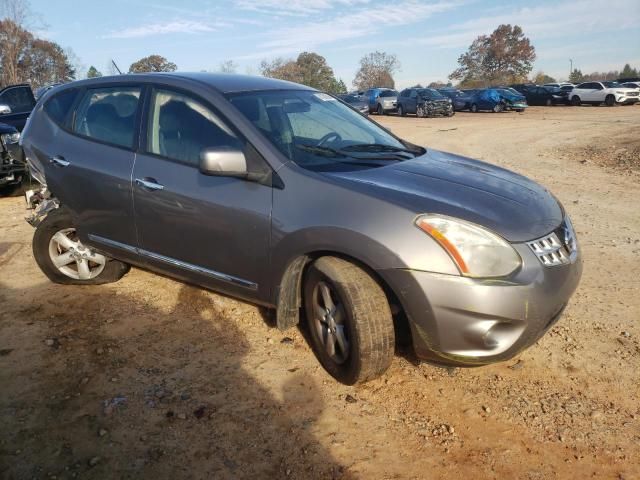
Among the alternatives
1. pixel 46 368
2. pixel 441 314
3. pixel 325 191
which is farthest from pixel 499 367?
pixel 46 368

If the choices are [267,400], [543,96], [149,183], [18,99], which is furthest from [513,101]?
[267,400]

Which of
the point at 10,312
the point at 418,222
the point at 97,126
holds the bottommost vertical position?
the point at 10,312

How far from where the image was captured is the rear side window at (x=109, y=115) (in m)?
3.72

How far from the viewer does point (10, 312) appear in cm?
405

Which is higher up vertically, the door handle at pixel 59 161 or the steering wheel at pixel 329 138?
the steering wheel at pixel 329 138

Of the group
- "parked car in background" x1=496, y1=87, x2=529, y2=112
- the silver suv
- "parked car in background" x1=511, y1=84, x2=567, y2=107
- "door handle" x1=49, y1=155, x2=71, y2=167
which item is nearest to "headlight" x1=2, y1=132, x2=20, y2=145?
the silver suv

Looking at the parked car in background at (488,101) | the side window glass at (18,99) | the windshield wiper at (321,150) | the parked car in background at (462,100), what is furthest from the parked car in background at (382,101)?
the windshield wiper at (321,150)

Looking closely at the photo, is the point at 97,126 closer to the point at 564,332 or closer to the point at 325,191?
the point at 325,191

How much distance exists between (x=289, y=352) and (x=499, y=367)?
4.37ft

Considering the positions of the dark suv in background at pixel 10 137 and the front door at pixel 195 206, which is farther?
the dark suv in background at pixel 10 137

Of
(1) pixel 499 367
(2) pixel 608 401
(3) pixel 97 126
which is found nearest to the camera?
(2) pixel 608 401

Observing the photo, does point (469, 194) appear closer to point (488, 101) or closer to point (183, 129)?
point (183, 129)

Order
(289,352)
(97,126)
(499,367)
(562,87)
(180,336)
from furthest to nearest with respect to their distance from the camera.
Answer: (562,87) → (97,126) → (180,336) → (289,352) → (499,367)

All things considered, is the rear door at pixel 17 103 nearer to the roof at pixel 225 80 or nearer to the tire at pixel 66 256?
the tire at pixel 66 256
